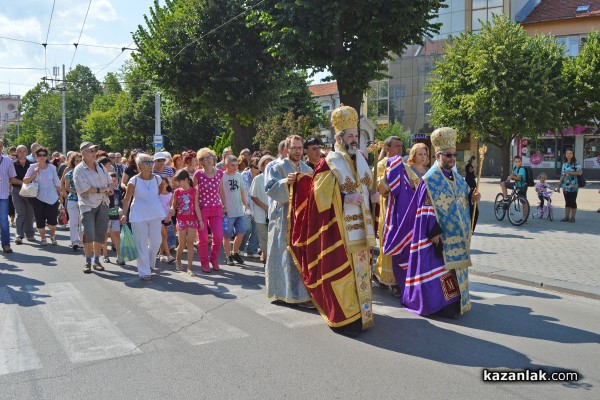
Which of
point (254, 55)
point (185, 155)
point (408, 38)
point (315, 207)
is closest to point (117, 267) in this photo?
point (185, 155)

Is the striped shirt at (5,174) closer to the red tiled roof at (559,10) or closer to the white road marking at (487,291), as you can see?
the white road marking at (487,291)

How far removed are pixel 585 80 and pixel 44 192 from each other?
29.7 metres

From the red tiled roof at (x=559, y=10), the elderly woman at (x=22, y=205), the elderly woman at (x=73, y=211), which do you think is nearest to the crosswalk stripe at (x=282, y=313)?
the elderly woman at (x=73, y=211)

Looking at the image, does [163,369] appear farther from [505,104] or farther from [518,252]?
[505,104]

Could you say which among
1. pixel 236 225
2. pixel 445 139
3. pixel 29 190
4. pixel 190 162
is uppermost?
pixel 445 139

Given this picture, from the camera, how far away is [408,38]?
1567 centimetres

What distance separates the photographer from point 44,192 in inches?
460

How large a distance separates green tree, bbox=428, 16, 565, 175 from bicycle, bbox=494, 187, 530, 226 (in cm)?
1562

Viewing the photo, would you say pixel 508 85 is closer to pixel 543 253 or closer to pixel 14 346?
pixel 543 253

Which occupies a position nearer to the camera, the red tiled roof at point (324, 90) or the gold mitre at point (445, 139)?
the gold mitre at point (445, 139)

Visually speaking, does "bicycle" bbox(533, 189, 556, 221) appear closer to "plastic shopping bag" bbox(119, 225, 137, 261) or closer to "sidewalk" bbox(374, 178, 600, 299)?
"sidewalk" bbox(374, 178, 600, 299)

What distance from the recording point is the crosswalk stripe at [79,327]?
5188 millimetres

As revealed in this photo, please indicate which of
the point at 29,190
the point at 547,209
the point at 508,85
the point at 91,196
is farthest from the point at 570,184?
the point at 508,85

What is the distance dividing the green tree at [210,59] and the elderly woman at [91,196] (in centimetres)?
1342
